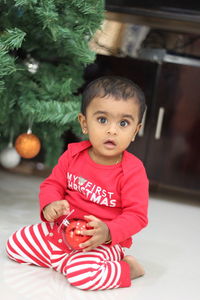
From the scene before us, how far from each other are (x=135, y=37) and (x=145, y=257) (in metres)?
0.93

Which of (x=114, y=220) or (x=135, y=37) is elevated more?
(x=135, y=37)

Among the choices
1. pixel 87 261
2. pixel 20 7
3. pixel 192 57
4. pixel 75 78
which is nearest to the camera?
pixel 87 261

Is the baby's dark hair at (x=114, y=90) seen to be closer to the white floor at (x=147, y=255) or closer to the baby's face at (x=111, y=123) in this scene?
the baby's face at (x=111, y=123)

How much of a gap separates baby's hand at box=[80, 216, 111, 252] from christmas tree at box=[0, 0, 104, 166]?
481mm

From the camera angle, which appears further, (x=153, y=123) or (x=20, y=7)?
(x=153, y=123)

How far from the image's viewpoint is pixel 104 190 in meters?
0.98

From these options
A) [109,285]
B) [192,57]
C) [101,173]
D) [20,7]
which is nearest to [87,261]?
[109,285]

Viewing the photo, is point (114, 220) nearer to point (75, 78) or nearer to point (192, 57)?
point (75, 78)

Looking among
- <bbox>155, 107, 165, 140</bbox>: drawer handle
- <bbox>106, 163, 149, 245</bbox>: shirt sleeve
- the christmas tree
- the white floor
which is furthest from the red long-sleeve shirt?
<bbox>155, 107, 165, 140</bbox>: drawer handle

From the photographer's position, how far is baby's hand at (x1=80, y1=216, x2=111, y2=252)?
897 mm

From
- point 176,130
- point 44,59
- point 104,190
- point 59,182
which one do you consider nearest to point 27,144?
point 44,59

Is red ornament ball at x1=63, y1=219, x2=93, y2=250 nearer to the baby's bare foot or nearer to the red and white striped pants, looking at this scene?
the red and white striped pants

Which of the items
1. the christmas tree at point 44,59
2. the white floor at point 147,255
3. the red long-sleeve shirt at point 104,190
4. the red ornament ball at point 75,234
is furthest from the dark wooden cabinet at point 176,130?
the red ornament ball at point 75,234

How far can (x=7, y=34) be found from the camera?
1.19 m
